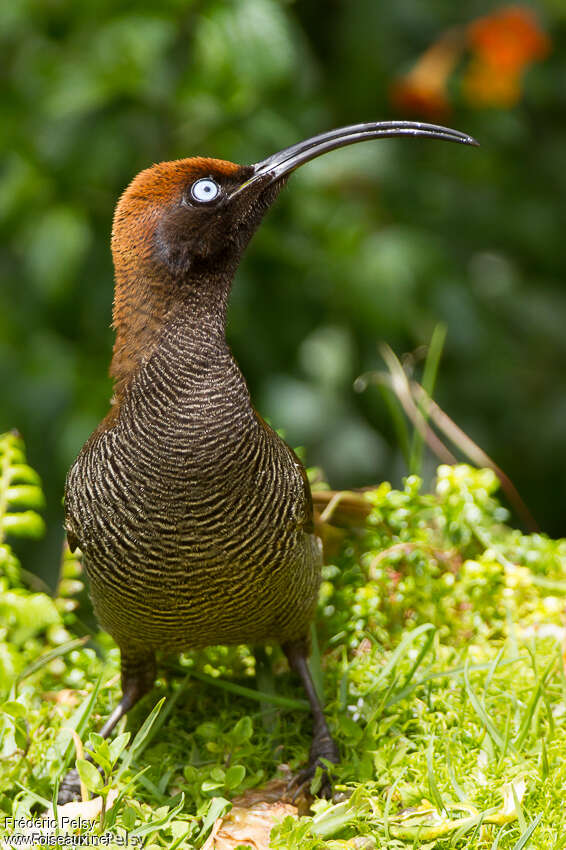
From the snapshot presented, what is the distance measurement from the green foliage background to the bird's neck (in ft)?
5.24

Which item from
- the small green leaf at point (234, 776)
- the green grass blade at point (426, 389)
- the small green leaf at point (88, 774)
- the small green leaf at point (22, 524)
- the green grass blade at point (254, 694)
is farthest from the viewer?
the green grass blade at point (426, 389)

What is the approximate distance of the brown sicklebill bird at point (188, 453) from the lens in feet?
8.68

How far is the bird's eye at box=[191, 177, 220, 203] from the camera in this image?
109 inches

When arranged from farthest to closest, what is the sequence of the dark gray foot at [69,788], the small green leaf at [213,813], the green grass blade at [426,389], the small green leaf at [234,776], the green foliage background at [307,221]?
1. the green foliage background at [307,221]
2. the green grass blade at [426,389]
3. the dark gray foot at [69,788]
4. the small green leaf at [234,776]
5. the small green leaf at [213,813]

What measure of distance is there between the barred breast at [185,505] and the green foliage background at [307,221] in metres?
1.67

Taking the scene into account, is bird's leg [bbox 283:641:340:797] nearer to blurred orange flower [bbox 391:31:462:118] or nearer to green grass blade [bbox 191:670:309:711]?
green grass blade [bbox 191:670:309:711]

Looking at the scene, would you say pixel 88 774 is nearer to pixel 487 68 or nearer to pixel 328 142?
pixel 328 142

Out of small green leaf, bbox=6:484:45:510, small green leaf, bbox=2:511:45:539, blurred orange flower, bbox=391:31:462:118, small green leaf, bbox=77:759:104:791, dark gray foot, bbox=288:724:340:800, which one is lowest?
dark gray foot, bbox=288:724:340:800

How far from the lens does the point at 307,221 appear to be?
500 cm

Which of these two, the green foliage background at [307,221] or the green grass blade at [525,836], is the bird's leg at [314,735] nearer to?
the green grass blade at [525,836]

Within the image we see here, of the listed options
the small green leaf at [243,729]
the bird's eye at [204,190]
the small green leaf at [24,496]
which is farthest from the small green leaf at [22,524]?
the bird's eye at [204,190]

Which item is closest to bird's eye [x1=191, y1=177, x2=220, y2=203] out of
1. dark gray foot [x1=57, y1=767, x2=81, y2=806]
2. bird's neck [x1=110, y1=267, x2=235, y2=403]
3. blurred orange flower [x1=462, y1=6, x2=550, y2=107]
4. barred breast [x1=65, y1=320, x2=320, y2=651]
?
bird's neck [x1=110, y1=267, x2=235, y2=403]

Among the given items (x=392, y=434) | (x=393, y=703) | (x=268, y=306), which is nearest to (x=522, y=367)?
(x=392, y=434)

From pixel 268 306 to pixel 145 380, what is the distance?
2.33 meters
